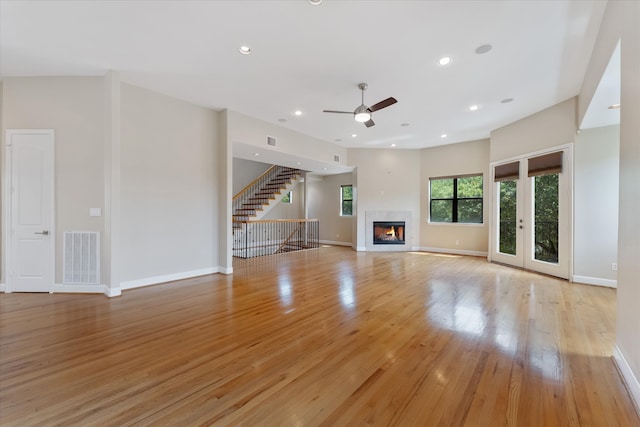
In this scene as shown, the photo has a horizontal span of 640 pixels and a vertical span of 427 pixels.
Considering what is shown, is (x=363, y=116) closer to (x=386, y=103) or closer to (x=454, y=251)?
(x=386, y=103)

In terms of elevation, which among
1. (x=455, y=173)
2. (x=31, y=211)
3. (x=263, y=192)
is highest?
(x=455, y=173)

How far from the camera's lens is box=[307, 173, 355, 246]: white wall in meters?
9.91

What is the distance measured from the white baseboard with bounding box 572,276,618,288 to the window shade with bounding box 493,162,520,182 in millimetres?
2351

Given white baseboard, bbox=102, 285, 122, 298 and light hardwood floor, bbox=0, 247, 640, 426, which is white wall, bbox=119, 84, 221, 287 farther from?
light hardwood floor, bbox=0, 247, 640, 426

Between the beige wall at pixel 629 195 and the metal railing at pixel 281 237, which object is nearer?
the beige wall at pixel 629 195

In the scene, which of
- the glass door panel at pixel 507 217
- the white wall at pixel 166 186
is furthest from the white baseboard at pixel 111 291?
the glass door panel at pixel 507 217

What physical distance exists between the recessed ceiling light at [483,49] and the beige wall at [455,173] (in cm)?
484

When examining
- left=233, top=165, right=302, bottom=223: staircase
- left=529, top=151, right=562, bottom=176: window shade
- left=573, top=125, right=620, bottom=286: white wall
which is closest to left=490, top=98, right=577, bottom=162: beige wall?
left=529, top=151, right=562, bottom=176: window shade

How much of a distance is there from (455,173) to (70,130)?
8.96 m

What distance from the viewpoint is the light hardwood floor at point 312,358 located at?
66.8 inches

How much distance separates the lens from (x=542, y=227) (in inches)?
213

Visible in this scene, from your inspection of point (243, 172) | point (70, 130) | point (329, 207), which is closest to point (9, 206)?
point (70, 130)

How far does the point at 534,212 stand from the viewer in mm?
5578

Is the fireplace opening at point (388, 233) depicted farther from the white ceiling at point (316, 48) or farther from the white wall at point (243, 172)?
the white wall at point (243, 172)
